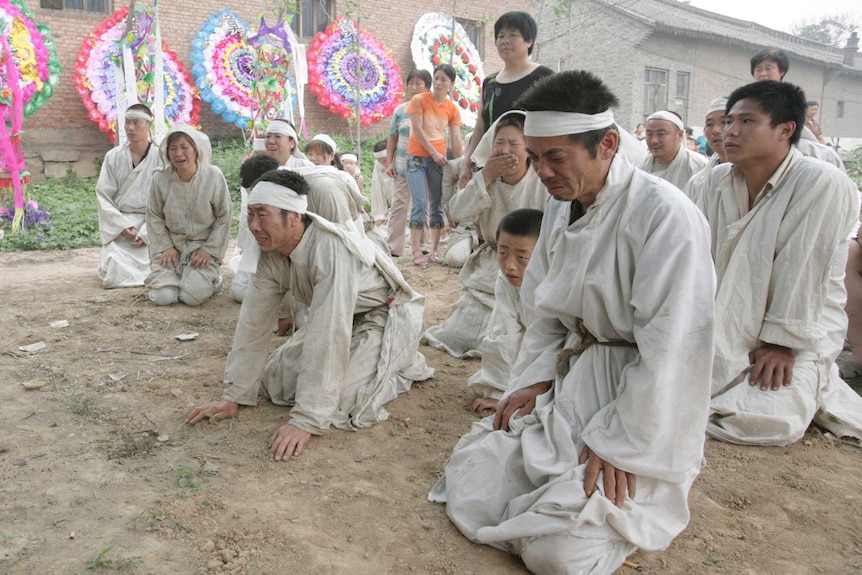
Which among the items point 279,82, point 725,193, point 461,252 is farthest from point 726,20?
point 725,193

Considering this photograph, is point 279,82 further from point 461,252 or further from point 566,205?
point 566,205

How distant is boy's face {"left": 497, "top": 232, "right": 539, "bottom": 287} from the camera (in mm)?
3338

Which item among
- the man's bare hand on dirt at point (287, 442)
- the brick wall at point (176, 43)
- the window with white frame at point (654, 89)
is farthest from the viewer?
the window with white frame at point (654, 89)

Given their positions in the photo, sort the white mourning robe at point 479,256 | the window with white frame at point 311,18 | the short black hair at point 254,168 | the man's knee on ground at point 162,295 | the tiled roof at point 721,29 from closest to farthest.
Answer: the white mourning robe at point 479,256 → the short black hair at point 254,168 → the man's knee on ground at point 162,295 → the window with white frame at point 311,18 → the tiled roof at point 721,29

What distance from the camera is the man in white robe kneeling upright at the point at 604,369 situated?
2.07 m

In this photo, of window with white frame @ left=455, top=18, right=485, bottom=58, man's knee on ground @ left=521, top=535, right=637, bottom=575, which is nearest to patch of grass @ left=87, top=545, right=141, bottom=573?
man's knee on ground @ left=521, top=535, right=637, bottom=575

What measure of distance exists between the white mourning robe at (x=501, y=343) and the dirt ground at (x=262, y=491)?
197 mm

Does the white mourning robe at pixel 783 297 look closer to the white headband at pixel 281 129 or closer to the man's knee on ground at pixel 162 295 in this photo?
the white headband at pixel 281 129

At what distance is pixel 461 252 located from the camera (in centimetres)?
664

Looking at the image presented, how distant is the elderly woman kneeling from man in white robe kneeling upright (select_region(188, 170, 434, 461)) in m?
2.27

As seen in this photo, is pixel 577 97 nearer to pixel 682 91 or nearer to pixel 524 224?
pixel 524 224

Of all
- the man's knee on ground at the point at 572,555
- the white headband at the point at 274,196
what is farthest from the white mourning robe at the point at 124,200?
the man's knee on ground at the point at 572,555

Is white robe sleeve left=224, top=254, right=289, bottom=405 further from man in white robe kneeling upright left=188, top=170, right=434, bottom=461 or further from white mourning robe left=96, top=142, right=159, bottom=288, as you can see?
white mourning robe left=96, top=142, right=159, bottom=288

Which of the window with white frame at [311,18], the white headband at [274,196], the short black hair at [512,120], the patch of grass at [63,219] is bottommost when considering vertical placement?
the patch of grass at [63,219]
